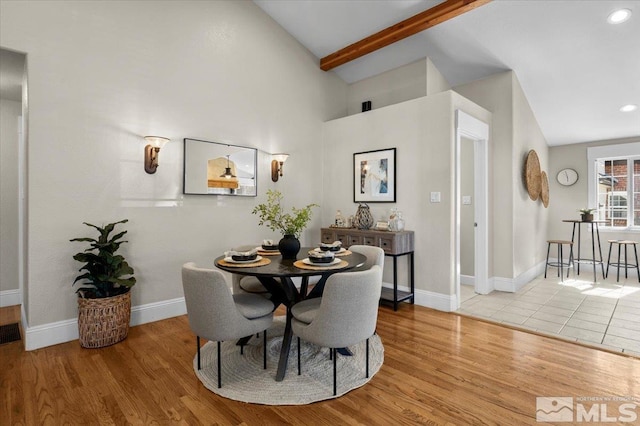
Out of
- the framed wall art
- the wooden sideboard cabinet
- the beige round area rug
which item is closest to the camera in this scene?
the beige round area rug

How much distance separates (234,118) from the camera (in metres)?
3.93

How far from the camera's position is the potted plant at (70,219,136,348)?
105 inches

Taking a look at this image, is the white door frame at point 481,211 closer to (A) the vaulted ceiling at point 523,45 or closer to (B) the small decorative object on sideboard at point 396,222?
(A) the vaulted ceiling at point 523,45

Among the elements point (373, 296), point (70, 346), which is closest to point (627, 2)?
point (373, 296)

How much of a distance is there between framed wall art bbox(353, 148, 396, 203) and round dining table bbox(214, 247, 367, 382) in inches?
66.1

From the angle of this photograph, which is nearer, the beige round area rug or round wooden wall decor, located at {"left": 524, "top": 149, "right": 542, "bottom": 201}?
the beige round area rug

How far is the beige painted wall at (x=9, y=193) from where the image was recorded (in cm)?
371

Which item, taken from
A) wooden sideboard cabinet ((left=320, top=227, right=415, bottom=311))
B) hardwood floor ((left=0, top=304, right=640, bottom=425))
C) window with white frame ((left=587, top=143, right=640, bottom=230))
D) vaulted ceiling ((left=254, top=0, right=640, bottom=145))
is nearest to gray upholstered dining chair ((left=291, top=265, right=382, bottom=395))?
hardwood floor ((left=0, top=304, right=640, bottom=425))

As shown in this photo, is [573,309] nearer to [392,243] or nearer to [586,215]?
[392,243]

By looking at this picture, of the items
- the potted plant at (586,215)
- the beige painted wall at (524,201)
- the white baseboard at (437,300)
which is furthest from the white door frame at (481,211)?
the potted plant at (586,215)

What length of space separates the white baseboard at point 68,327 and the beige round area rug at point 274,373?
933mm

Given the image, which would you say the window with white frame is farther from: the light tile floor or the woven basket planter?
the woven basket planter

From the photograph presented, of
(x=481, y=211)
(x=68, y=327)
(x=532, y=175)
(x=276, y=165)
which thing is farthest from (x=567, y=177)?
(x=68, y=327)

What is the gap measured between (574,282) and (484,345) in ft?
10.9
